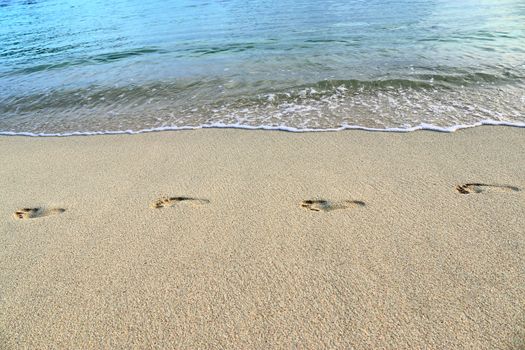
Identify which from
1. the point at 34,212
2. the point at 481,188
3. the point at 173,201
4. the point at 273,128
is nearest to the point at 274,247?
the point at 173,201

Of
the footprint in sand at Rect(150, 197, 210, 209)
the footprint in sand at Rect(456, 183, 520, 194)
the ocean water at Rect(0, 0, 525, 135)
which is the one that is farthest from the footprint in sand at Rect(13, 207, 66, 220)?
the footprint in sand at Rect(456, 183, 520, 194)

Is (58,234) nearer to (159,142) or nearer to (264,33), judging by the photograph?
(159,142)

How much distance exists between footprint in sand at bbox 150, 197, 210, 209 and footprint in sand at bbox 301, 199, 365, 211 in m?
0.85

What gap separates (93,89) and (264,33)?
5408mm

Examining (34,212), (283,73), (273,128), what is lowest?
(34,212)

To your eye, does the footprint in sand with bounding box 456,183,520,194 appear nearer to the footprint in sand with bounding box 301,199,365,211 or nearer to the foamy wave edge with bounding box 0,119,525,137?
the footprint in sand with bounding box 301,199,365,211

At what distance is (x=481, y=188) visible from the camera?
2980 millimetres

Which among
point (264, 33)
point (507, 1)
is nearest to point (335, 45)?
point (264, 33)

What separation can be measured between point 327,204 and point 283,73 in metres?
4.41

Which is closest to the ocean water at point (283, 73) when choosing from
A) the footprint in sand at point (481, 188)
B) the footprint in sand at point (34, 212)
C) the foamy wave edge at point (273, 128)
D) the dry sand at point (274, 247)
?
the foamy wave edge at point (273, 128)

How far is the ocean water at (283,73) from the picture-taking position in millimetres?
4977

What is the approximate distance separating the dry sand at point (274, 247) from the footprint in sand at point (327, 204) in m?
0.02

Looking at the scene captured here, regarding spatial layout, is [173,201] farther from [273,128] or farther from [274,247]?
[273,128]

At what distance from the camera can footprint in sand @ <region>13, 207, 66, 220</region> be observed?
301 cm
